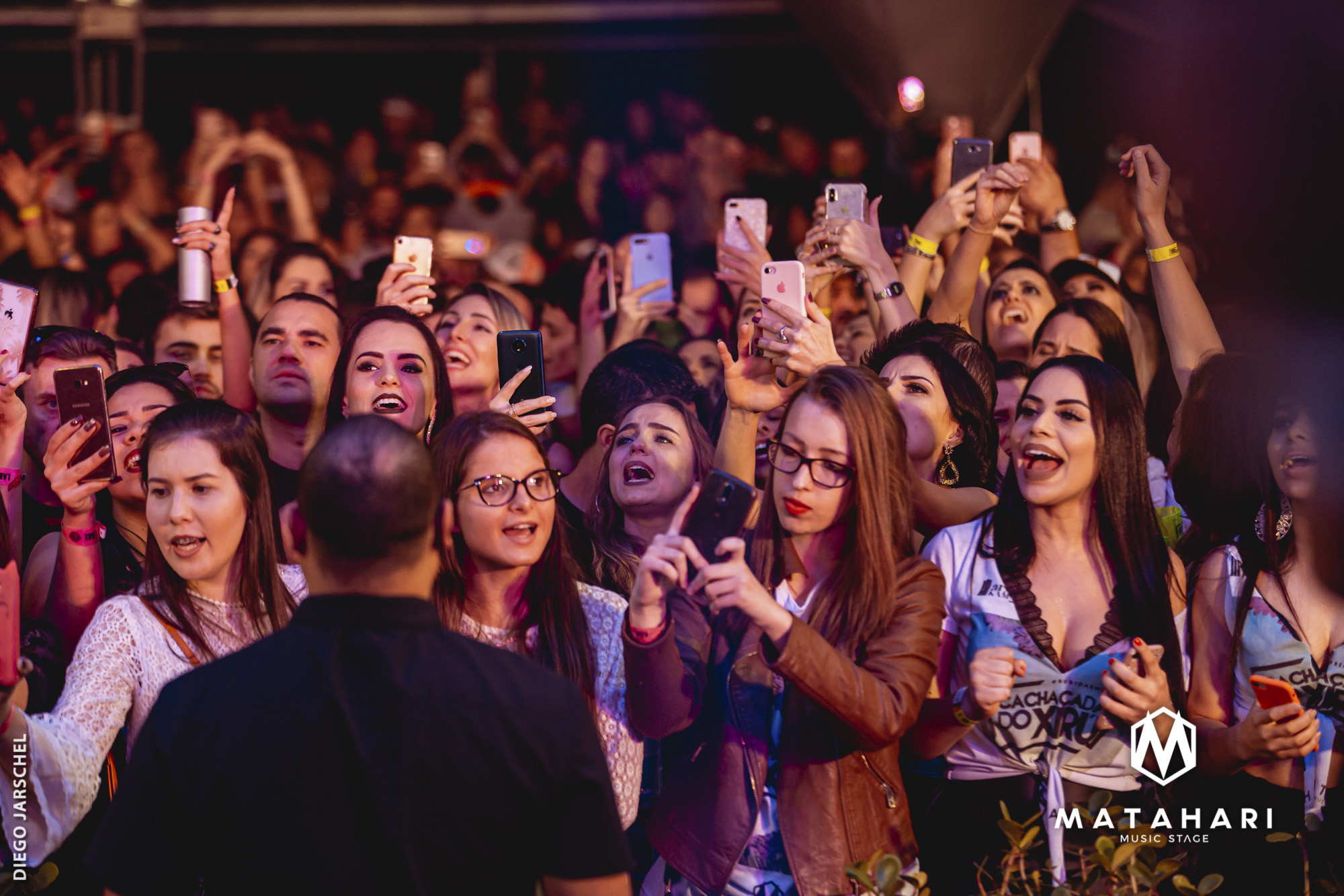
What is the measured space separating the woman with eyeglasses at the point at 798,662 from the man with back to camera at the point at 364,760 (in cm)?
50

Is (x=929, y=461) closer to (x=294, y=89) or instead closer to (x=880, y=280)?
(x=880, y=280)

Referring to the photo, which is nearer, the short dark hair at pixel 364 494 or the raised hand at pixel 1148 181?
the short dark hair at pixel 364 494

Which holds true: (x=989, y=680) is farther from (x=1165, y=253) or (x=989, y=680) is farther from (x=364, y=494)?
(x=1165, y=253)

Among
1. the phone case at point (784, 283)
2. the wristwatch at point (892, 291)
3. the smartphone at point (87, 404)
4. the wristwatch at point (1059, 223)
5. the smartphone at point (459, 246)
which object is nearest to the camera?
the smartphone at point (87, 404)

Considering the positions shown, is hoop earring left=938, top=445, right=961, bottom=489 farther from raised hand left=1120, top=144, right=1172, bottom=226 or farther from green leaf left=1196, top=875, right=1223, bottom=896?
green leaf left=1196, top=875, right=1223, bottom=896

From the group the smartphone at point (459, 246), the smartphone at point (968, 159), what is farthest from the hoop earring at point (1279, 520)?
the smartphone at point (459, 246)

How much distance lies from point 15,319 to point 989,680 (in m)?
2.71

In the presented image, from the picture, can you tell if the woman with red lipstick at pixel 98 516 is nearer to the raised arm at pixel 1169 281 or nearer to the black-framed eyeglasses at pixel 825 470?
the black-framed eyeglasses at pixel 825 470

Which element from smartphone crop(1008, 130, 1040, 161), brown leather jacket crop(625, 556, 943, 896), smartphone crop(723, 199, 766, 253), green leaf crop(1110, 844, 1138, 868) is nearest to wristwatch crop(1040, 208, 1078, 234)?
smartphone crop(1008, 130, 1040, 161)

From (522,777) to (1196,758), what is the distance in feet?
5.62

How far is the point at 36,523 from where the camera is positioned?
345 cm

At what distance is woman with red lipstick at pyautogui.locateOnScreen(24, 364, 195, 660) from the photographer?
9.47 feet

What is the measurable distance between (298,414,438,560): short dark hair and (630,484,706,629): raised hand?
1.68 feet

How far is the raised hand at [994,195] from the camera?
405 cm
